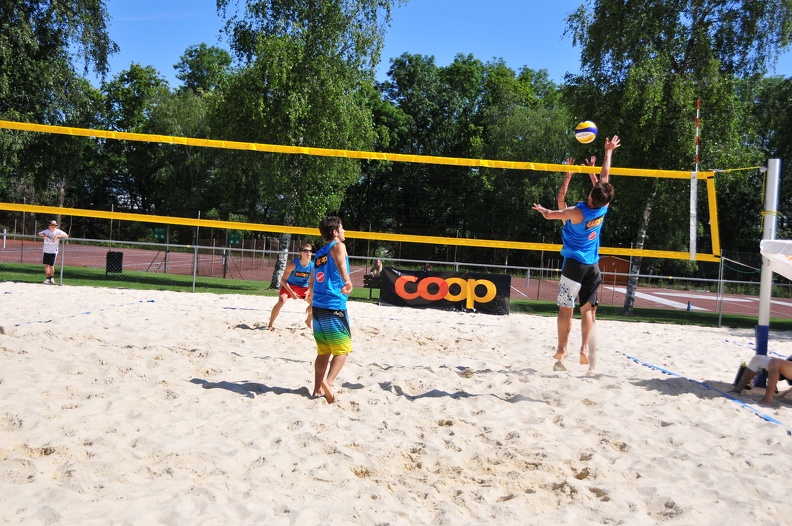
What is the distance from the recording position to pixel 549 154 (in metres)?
31.1

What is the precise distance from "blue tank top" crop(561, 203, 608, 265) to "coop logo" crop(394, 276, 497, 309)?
6638mm

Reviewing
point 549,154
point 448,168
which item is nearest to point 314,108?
point 448,168

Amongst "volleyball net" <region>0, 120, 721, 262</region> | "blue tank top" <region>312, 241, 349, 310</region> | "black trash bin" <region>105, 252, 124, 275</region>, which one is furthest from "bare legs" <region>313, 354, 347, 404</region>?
"black trash bin" <region>105, 252, 124, 275</region>

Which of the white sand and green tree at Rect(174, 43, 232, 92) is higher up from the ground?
green tree at Rect(174, 43, 232, 92)

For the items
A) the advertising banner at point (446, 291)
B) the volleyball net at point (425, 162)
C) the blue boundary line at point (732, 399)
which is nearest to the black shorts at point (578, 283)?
the blue boundary line at point (732, 399)

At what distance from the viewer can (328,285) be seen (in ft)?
14.7

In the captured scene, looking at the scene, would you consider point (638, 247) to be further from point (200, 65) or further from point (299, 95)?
point (200, 65)

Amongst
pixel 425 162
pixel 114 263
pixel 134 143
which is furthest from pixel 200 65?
pixel 425 162

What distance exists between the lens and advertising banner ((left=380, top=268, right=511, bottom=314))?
1201cm

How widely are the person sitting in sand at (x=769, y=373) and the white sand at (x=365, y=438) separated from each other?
119mm

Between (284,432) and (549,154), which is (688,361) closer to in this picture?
(284,432)

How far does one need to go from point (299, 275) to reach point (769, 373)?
16.7 feet

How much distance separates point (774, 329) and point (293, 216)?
10.7 metres

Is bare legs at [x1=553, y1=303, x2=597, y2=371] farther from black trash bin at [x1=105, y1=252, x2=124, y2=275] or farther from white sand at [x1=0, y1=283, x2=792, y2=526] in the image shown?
black trash bin at [x1=105, y1=252, x2=124, y2=275]
